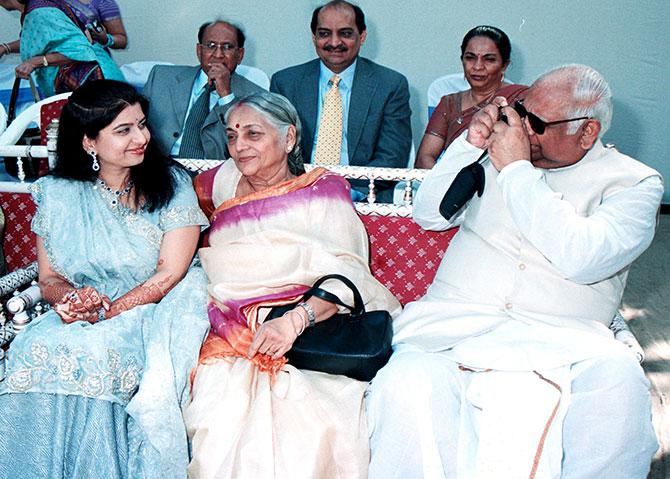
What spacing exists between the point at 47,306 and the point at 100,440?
696mm

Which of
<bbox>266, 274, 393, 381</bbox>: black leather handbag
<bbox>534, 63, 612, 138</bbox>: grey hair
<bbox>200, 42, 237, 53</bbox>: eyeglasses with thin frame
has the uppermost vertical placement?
<bbox>534, 63, 612, 138</bbox>: grey hair

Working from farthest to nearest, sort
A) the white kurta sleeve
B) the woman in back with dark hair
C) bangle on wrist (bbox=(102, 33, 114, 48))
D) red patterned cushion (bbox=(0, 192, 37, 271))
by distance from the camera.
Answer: bangle on wrist (bbox=(102, 33, 114, 48)) < the woman in back with dark hair < red patterned cushion (bbox=(0, 192, 37, 271)) < the white kurta sleeve

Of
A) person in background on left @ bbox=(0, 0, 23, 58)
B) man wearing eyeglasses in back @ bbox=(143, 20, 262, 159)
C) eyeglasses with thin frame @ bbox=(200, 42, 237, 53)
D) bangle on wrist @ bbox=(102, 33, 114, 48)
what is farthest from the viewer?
bangle on wrist @ bbox=(102, 33, 114, 48)

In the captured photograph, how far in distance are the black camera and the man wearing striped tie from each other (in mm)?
2044

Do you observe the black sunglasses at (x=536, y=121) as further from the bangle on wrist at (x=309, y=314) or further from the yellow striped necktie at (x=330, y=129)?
the yellow striped necktie at (x=330, y=129)

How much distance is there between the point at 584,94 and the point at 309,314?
3.60 feet

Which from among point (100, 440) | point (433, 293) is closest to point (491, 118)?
point (433, 293)

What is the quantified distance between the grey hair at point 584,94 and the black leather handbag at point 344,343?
0.87 m

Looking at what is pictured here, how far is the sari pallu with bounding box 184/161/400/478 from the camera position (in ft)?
6.52

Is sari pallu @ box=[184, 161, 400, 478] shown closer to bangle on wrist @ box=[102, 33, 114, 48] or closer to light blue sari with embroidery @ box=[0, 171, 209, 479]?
light blue sari with embroidery @ box=[0, 171, 209, 479]

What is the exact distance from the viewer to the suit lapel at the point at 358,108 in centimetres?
375

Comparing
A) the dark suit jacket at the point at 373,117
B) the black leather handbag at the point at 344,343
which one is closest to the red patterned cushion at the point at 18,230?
the black leather handbag at the point at 344,343

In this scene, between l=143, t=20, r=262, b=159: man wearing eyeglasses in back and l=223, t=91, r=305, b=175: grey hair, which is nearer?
l=223, t=91, r=305, b=175: grey hair

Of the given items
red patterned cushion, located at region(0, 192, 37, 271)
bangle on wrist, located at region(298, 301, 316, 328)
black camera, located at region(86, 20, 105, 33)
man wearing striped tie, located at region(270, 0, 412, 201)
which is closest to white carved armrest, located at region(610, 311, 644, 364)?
bangle on wrist, located at region(298, 301, 316, 328)
